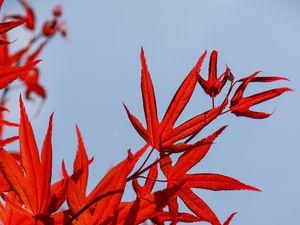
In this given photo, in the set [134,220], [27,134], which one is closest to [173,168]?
[134,220]

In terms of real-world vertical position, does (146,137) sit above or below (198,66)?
below

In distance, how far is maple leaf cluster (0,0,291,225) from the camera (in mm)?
671

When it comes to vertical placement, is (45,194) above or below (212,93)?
below

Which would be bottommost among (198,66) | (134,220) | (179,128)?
(134,220)

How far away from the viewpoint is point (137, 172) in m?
0.77

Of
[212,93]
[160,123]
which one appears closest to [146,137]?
[160,123]

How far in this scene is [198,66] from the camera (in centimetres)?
83

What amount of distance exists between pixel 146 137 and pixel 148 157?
38 mm

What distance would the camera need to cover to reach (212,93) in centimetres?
85

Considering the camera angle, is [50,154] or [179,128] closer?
[50,154]

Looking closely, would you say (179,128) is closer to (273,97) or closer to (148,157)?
(148,157)

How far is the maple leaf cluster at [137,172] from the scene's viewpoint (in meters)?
0.67

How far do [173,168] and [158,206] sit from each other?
0.43ft

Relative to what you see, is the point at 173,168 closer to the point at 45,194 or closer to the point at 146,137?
the point at 146,137
